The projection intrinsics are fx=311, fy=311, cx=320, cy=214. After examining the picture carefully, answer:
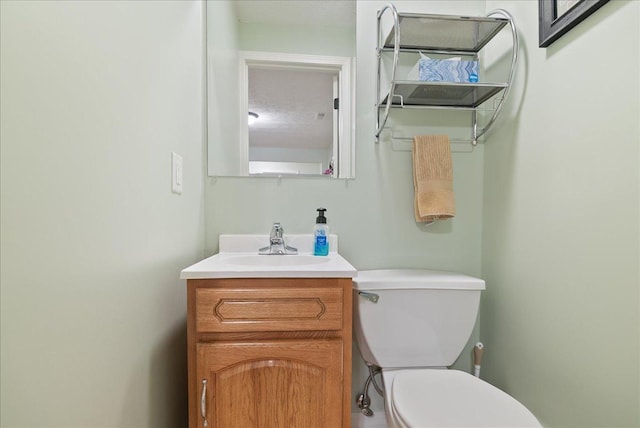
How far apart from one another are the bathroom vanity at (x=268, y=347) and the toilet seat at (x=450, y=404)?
17 cm

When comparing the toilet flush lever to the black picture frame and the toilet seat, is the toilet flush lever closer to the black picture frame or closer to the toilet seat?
the toilet seat

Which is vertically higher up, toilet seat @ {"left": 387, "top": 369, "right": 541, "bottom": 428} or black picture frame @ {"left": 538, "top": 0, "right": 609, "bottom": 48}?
black picture frame @ {"left": 538, "top": 0, "right": 609, "bottom": 48}

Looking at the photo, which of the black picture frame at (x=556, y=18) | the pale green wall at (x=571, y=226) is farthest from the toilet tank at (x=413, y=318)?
the black picture frame at (x=556, y=18)

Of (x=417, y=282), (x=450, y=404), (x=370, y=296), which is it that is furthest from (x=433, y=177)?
(x=450, y=404)

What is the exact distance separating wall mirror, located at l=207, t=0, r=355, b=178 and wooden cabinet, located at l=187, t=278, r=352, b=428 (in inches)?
25.1

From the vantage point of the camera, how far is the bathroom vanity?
0.83m

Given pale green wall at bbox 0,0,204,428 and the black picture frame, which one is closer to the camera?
pale green wall at bbox 0,0,204,428

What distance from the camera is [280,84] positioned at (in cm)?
137

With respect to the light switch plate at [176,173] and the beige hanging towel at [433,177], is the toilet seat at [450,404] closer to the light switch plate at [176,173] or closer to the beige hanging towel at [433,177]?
the beige hanging towel at [433,177]

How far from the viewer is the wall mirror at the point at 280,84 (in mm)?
1354

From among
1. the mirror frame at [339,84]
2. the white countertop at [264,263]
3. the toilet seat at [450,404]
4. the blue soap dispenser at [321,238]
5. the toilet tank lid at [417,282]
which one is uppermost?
the mirror frame at [339,84]

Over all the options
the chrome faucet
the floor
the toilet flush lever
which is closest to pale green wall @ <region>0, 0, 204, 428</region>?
the chrome faucet

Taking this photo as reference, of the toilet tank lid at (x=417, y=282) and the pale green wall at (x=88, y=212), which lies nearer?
the pale green wall at (x=88, y=212)

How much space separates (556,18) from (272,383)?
4.57 feet
